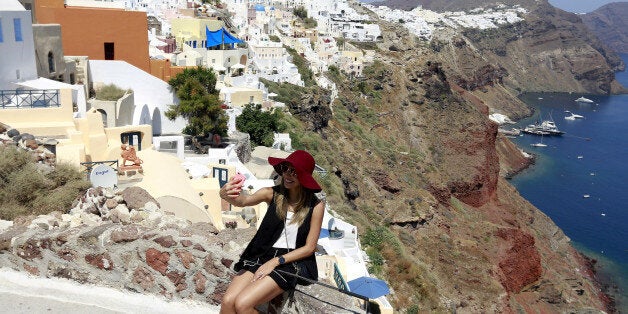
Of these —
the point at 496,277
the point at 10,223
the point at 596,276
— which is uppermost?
the point at 10,223

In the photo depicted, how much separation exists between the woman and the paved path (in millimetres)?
1185

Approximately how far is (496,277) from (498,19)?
5516 inches

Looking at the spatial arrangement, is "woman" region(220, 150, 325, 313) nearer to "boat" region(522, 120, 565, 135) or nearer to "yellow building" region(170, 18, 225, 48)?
"yellow building" region(170, 18, 225, 48)

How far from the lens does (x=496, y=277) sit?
27.0m

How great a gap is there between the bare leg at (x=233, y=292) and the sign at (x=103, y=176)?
5439mm

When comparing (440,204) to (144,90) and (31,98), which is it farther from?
(31,98)

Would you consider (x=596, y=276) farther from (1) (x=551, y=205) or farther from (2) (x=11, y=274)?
(2) (x=11, y=274)

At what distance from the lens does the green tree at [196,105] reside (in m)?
17.9

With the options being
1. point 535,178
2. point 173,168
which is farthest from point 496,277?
point 535,178

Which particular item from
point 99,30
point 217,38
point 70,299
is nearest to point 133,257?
point 70,299

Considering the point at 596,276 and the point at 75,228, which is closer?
the point at 75,228

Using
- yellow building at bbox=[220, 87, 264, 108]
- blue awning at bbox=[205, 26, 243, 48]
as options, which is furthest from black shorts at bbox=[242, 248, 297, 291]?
blue awning at bbox=[205, 26, 243, 48]

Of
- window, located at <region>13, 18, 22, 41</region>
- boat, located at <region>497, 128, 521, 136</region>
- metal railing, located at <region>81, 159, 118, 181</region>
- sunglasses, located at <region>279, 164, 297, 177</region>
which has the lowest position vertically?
boat, located at <region>497, 128, 521, 136</region>

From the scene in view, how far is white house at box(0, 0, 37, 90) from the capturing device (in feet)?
40.0
